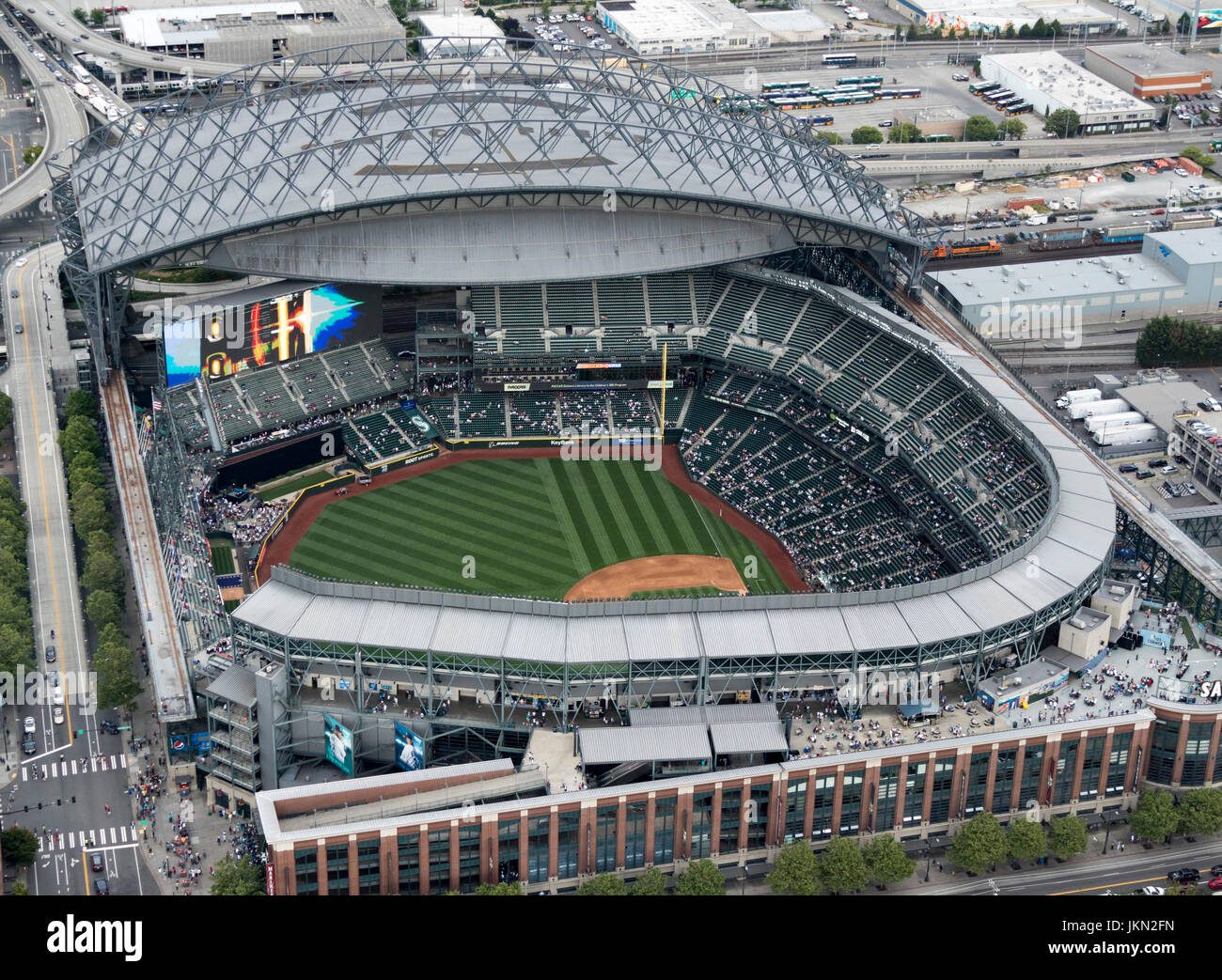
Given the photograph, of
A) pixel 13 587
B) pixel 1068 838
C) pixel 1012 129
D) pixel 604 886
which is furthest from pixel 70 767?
pixel 1012 129

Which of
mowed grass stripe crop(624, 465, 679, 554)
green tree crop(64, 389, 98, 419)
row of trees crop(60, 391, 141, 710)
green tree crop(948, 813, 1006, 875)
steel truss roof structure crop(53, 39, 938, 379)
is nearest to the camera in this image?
green tree crop(948, 813, 1006, 875)

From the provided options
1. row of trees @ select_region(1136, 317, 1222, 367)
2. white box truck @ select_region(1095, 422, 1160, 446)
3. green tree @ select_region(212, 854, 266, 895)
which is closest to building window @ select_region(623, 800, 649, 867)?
green tree @ select_region(212, 854, 266, 895)

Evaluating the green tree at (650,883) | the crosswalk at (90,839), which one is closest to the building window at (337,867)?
the crosswalk at (90,839)

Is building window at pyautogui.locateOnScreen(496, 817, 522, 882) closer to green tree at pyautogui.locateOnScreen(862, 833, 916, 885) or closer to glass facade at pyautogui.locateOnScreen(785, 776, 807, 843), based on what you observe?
glass facade at pyautogui.locateOnScreen(785, 776, 807, 843)

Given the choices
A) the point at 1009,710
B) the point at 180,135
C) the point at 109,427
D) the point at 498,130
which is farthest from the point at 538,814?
the point at 180,135

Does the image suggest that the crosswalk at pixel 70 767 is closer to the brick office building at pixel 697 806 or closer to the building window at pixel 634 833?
the brick office building at pixel 697 806

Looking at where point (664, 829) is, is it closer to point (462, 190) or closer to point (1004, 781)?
point (1004, 781)
